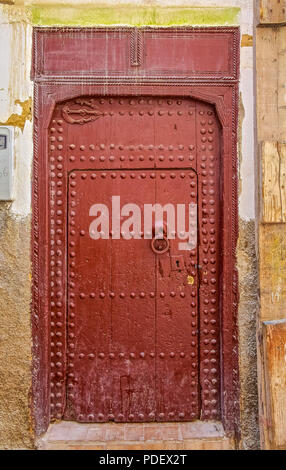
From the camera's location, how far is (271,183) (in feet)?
8.29

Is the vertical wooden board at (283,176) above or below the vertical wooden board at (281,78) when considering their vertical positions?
below

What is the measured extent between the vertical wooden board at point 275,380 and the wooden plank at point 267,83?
3.88 feet


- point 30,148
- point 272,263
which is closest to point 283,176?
point 272,263

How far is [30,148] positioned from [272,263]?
1.69m

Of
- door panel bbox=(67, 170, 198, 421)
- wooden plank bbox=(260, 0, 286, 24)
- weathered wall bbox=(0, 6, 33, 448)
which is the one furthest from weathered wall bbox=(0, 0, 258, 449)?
door panel bbox=(67, 170, 198, 421)

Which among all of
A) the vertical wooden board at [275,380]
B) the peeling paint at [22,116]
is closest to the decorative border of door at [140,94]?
the peeling paint at [22,116]

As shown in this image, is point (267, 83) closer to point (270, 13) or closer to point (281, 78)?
point (281, 78)

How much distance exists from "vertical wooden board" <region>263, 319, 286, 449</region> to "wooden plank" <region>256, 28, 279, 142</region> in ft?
3.88

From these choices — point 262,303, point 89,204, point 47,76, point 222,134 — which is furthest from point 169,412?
point 47,76

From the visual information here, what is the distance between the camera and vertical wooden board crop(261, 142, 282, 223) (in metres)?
2.53

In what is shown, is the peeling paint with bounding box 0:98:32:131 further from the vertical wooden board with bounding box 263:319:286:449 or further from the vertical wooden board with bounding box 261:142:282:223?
the vertical wooden board with bounding box 263:319:286:449

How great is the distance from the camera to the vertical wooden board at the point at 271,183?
8.29 ft

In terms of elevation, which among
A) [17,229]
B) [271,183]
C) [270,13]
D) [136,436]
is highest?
[270,13]

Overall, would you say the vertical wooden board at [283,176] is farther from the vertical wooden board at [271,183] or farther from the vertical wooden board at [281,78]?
the vertical wooden board at [281,78]
